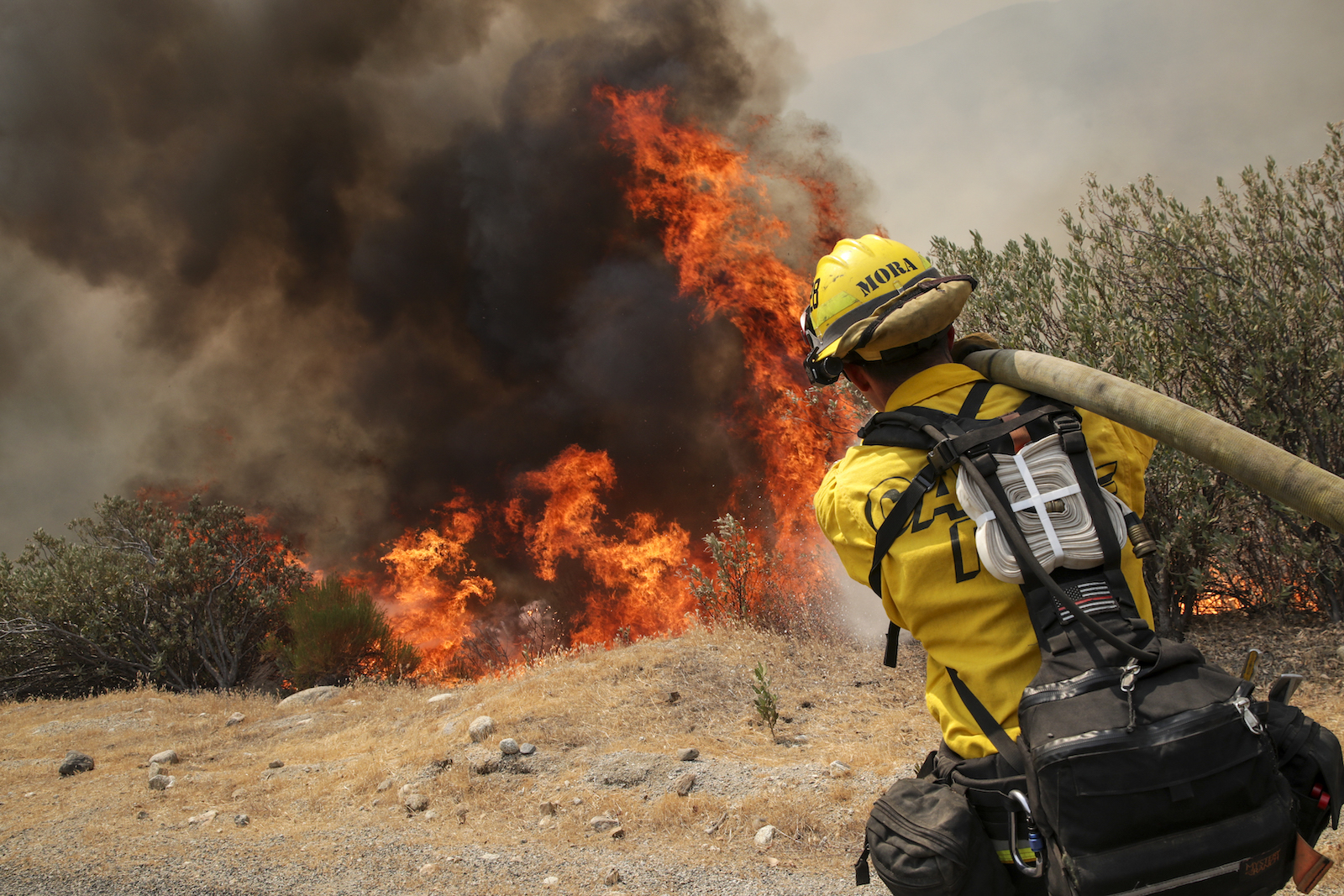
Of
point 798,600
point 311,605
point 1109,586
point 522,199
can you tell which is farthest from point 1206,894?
point 522,199

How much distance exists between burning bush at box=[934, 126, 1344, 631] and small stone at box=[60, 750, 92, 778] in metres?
8.48

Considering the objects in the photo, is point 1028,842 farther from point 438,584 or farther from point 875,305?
point 438,584

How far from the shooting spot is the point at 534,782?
5.34 m

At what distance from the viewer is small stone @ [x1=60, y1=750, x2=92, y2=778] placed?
20.9 feet

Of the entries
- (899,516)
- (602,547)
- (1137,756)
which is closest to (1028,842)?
(1137,756)

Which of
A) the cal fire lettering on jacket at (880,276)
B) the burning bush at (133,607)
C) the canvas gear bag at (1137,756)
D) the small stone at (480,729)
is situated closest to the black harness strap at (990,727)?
the canvas gear bag at (1137,756)

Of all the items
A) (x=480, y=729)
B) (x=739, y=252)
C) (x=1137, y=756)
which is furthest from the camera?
(x=739, y=252)

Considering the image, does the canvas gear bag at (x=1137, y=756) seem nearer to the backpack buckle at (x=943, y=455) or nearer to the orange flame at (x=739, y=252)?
the backpack buckle at (x=943, y=455)

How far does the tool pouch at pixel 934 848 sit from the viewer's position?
1367mm

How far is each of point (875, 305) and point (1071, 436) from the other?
488 mm

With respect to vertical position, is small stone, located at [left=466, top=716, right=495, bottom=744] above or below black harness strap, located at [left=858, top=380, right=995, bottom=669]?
below

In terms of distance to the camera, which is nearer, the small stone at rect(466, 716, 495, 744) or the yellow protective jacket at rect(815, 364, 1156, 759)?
the yellow protective jacket at rect(815, 364, 1156, 759)

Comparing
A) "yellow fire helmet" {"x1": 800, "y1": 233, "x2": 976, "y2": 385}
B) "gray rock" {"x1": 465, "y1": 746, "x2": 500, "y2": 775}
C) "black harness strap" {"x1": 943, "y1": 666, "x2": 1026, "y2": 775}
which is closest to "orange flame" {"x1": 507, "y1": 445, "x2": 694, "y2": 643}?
"gray rock" {"x1": 465, "y1": 746, "x2": 500, "y2": 775}

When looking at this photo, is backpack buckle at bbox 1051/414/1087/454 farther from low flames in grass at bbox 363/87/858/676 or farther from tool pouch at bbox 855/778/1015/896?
low flames in grass at bbox 363/87/858/676
